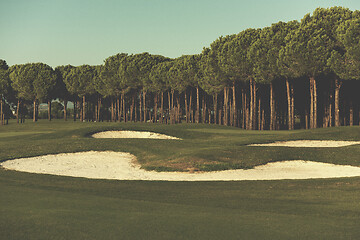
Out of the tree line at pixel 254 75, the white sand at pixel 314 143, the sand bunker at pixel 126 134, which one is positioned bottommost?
the white sand at pixel 314 143

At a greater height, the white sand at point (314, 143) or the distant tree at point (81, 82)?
the distant tree at point (81, 82)

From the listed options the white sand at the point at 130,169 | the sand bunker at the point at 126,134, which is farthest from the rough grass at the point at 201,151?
the sand bunker at the point at 126,134

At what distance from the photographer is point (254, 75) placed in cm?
6469

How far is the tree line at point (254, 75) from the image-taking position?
5625 centimetres

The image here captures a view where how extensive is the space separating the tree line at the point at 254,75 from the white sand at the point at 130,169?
31.2 meters

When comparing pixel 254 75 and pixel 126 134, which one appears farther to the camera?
pixel 254 75

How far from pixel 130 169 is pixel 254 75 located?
41.3 m

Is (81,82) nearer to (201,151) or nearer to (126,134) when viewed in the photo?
(126,134)

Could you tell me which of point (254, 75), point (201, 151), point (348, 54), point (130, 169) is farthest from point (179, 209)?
point (254, 75)

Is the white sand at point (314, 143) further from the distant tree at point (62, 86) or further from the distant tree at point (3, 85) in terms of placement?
the distant tree at point (3, 85)

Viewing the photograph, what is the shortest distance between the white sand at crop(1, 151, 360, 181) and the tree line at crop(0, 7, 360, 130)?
3120 centimetres

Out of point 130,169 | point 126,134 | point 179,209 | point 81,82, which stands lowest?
point 130,169

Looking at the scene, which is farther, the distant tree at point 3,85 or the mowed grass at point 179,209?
the distant tree at point 3,85

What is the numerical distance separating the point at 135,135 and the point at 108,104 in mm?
82274
